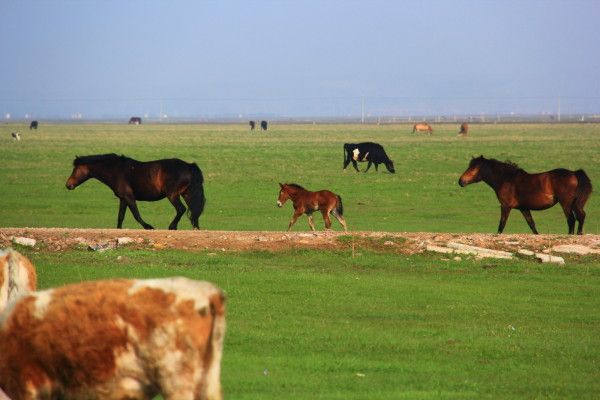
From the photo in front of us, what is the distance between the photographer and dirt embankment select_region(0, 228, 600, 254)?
20.9 meters

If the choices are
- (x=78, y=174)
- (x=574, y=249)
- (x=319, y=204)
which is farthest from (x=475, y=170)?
(x=78, y=174)

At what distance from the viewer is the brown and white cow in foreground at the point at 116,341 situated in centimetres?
737

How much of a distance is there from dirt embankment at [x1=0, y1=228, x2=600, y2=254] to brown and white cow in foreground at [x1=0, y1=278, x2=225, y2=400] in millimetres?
13121

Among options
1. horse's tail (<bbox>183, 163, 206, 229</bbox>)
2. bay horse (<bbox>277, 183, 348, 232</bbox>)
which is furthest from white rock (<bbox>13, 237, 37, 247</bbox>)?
bay horse (<bbox>277, 183, 348, 232</bbox>)

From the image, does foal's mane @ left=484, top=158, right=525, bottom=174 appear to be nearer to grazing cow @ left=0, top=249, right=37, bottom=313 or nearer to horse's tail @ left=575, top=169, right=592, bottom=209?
horse's tail @ left=575, top=169, right=592, bottom=209

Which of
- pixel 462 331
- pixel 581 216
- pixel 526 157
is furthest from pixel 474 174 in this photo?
pixel 526 157

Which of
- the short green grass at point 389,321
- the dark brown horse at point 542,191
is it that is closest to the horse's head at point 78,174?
the short green grass at point 389,321

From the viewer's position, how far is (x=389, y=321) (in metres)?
15.0

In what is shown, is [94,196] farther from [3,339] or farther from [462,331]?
[3,339]

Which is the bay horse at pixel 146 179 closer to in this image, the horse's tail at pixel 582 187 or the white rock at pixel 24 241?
the white rock at pixel 24 241

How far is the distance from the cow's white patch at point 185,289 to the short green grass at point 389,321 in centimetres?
333

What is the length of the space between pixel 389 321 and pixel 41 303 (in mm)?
7864

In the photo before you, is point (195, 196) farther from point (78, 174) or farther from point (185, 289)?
point (185, 289)

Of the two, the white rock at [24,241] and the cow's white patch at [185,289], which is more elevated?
the cow's white patch at [185,289]
